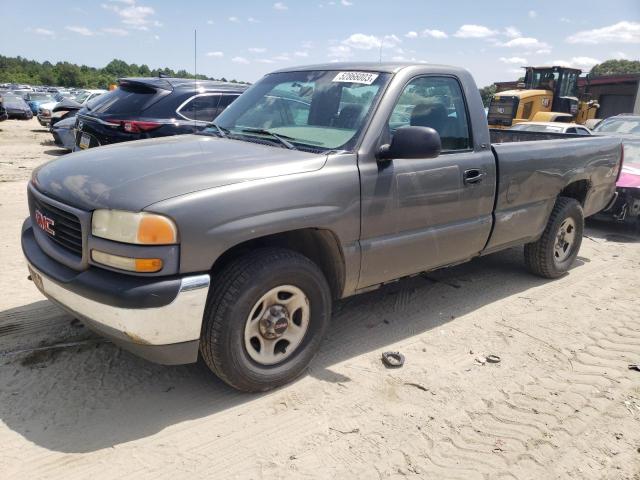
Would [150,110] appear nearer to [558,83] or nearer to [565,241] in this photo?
[565,241]

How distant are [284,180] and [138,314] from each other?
40.8 inches

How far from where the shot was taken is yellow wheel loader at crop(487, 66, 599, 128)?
55.8 feet

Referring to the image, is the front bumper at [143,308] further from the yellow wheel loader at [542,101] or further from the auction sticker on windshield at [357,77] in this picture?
the yellow wheel loader at [542,101]

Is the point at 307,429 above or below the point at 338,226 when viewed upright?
below

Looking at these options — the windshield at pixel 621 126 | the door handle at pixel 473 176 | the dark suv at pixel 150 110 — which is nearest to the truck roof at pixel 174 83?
the dark suv at pixel 150 110

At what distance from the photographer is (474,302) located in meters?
4.63

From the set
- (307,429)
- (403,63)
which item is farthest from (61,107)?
(307,429)

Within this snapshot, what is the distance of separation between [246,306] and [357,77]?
1.85 meters

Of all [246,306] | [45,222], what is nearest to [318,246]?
[246,306]

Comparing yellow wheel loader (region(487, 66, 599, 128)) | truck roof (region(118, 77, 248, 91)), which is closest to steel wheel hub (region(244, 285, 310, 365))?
truck roof (region(118, 77, 248, 91))

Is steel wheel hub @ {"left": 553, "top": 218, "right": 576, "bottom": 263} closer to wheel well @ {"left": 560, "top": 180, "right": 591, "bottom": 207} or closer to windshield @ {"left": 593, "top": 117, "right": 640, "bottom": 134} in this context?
wheel well @ {"left": 560, "top": 180, "right": 591, "bottom": 207}

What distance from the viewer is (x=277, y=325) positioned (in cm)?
297

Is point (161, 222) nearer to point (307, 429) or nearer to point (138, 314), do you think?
point (138, 314)

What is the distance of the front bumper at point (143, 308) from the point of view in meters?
2.45
